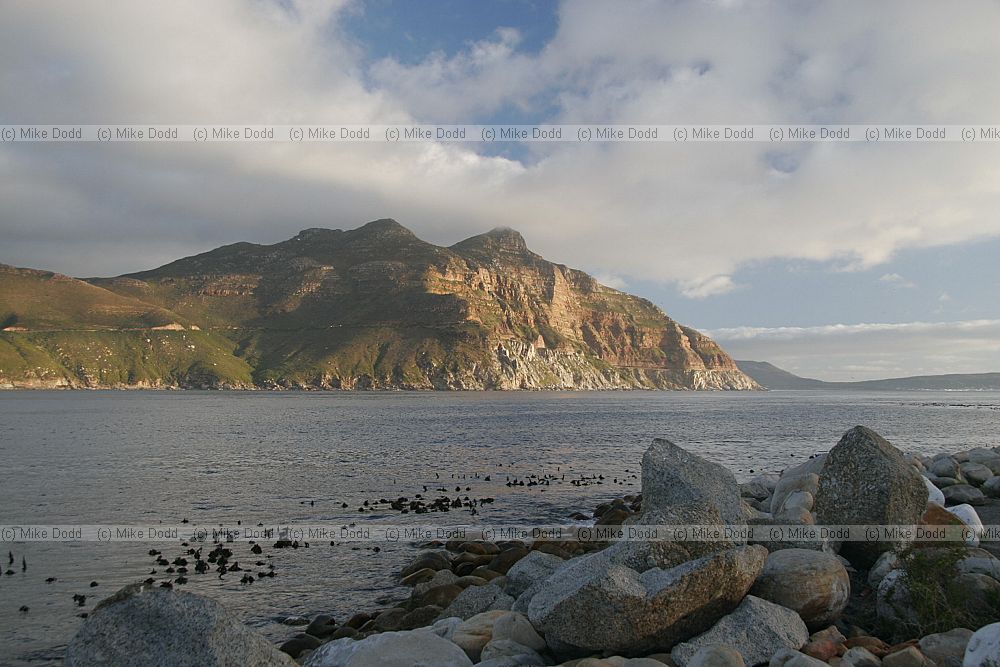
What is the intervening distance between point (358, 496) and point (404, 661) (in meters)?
24.1

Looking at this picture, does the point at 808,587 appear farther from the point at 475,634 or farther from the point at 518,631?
the point at 475,634

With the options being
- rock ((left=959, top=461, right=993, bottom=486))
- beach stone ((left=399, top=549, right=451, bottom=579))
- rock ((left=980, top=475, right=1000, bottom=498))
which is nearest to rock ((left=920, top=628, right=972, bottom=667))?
beach stone ((left=399, top=549, right=451, bottom=579))

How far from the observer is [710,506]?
941 centimetres

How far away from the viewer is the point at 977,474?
2202cm

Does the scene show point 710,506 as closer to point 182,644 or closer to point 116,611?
point 182,644

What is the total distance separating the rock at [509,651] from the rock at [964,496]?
16.5m

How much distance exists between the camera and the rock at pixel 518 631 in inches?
328

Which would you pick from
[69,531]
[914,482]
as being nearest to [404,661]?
[914,482]

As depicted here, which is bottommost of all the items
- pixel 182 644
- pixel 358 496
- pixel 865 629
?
pixel 358 496

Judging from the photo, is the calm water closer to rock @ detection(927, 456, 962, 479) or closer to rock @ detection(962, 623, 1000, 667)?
rock @ detection(962, 623, 1000, 667)

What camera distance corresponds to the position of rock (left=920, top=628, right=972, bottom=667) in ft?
23.2

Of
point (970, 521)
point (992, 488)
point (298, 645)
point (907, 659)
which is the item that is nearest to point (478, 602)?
point (298, 645)

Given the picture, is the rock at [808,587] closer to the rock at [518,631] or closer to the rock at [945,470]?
the rock at [518,631]

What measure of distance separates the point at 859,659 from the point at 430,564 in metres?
12.4
